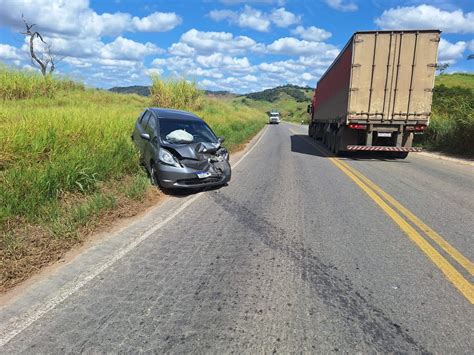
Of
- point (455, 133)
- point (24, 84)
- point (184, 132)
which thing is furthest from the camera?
point (24, 84)

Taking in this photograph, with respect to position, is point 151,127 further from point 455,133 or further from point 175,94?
point 175,94

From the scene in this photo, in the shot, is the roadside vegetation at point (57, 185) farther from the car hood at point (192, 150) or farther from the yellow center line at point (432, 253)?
the yellow center line at point (432, 253)

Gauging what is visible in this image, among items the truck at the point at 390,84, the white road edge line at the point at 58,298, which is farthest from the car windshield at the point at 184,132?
the truck at the point at 390,84

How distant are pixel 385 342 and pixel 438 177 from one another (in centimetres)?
896

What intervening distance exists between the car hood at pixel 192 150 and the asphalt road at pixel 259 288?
58.3 inches

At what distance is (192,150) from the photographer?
7566 millimetres

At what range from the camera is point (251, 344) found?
2.67 m

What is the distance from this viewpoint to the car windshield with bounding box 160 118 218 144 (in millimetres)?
7961

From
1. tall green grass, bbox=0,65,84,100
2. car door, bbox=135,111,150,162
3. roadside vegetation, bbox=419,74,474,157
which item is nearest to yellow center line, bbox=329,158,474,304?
car door, bbox=135,111,150,162

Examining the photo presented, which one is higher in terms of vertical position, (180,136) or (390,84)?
(390,84)

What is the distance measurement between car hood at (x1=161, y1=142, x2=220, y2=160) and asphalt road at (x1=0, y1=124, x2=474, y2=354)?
1481 millimetres

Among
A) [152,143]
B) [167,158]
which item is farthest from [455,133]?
[167,158]

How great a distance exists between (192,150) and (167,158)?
0.54 meters

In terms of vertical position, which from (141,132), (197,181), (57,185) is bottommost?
(197,181)
